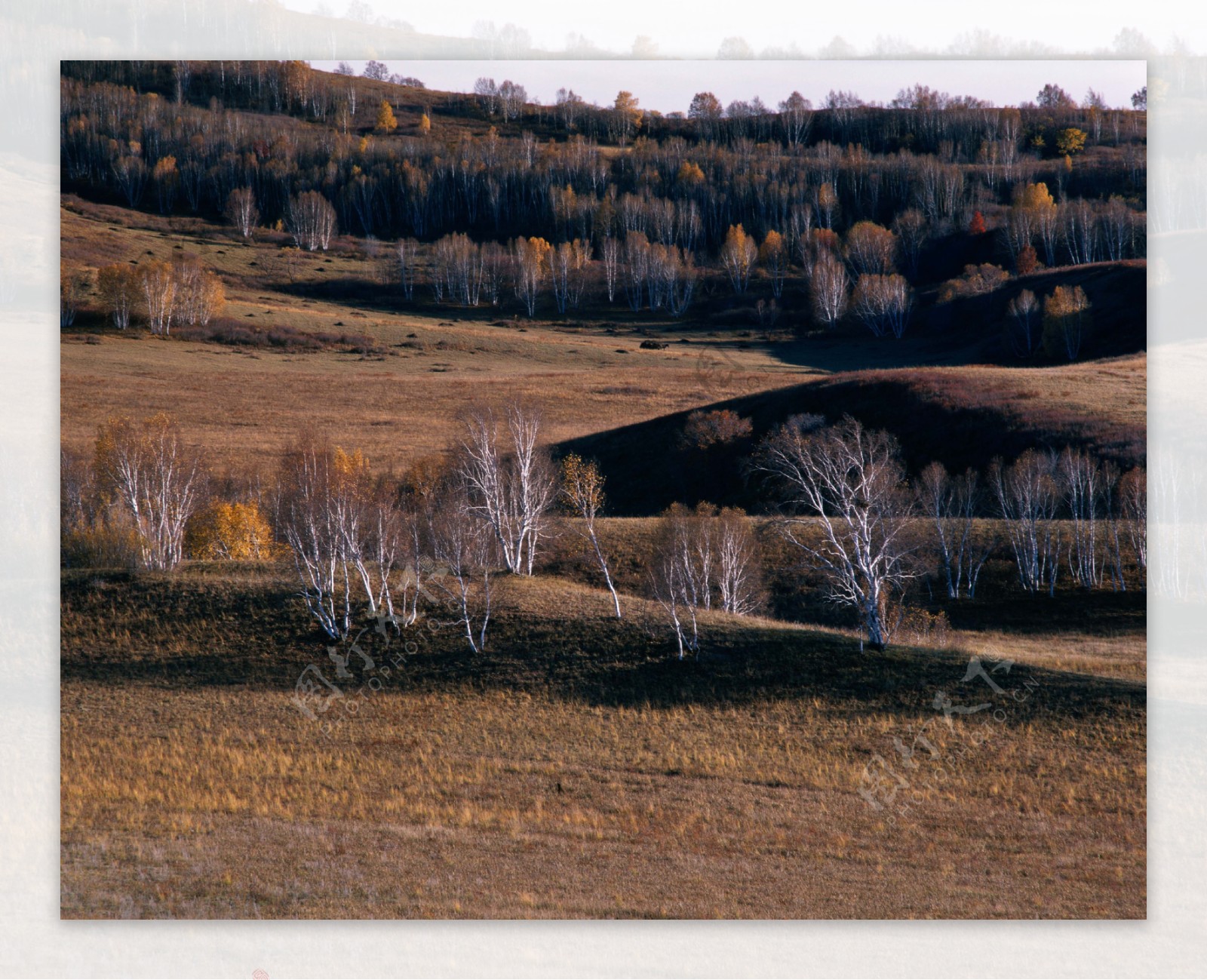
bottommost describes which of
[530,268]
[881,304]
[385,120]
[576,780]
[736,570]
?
[576,780]

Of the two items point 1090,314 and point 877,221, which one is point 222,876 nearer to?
point 1090,314

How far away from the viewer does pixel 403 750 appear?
16.4m

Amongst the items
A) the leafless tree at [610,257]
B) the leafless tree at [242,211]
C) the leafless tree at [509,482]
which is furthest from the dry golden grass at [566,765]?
the leafless tree at [610,257]

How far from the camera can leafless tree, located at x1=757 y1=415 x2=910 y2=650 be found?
803 inches

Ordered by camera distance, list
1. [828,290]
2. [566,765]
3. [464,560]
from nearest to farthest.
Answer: [566,765]
[464,560]
[828,290]

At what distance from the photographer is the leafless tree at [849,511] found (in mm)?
20406

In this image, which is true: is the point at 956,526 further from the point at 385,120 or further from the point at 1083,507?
the point at 385,120

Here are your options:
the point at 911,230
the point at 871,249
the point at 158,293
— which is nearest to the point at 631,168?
the point at 871,249

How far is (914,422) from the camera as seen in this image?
41062mm

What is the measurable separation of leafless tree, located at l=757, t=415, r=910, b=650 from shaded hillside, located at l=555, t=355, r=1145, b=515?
186 centimetres

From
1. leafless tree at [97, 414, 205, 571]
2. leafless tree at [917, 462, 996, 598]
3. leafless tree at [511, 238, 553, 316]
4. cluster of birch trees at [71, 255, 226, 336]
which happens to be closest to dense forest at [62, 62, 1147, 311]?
leafless tree at [511, 238, 553, 316]

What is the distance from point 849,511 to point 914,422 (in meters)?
22.6

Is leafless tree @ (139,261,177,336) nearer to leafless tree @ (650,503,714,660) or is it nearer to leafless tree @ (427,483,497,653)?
leafless tree @ (427,483,497,653)

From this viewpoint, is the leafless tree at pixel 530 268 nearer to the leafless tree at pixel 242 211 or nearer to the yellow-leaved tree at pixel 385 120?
the yellow-leaved tree at pixel 385 120
